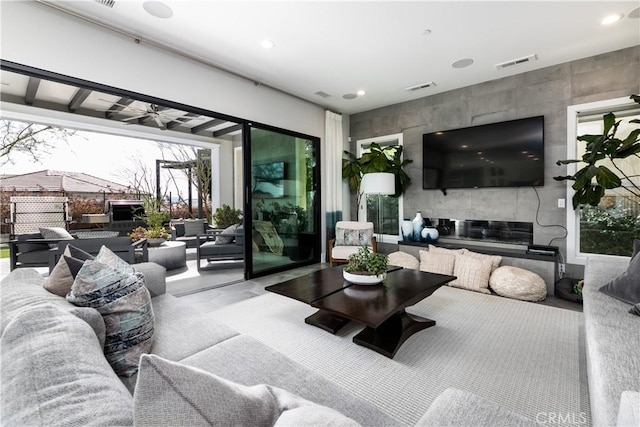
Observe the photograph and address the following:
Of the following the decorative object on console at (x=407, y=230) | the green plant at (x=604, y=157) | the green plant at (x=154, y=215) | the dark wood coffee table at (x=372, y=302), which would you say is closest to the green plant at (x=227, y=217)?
the green plant at (x=154, y=215)

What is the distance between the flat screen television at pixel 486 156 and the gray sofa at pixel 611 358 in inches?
82.0

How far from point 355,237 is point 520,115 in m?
2.92

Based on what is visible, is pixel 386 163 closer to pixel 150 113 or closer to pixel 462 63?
pixel 462 63

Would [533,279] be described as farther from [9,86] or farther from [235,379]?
[9,86]

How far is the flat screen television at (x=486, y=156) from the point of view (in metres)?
3.83

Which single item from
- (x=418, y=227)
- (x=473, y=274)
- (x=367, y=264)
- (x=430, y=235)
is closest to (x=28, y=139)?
(x=367, y=264)

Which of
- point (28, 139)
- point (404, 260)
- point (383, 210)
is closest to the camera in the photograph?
point (404, 260)

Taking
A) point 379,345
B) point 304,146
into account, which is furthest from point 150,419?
point 304,146

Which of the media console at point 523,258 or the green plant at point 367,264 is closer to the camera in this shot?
the green plant at point 367,264

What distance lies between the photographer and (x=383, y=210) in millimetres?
5555

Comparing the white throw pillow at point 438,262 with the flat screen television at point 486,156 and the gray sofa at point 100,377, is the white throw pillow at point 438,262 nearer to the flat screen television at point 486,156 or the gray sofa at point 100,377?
the flat screen television at point 486,156

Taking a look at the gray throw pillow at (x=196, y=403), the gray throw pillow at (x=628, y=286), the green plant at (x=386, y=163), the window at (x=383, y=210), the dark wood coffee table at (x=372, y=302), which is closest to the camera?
the gray throw pillow at (x=196, y=403)

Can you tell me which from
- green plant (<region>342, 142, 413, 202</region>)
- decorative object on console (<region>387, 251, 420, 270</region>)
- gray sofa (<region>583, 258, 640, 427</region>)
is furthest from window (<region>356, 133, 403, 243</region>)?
gray sofa (<region>583, 258, 640, 427</region>)

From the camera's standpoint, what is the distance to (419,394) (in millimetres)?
1707
